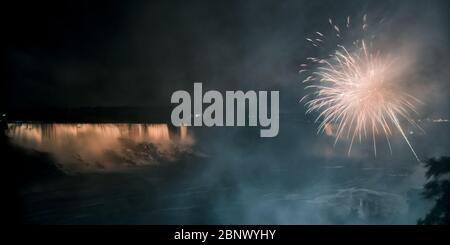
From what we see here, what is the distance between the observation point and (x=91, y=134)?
131 meters

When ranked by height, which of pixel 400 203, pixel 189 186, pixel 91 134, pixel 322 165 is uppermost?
pixel 91 134

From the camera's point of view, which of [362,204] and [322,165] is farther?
[322,165]

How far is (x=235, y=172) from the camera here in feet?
382

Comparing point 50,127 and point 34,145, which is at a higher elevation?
point 50,127

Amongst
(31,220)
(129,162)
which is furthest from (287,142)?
(31,220)

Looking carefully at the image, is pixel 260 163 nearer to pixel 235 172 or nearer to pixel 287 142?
pixel 235 172

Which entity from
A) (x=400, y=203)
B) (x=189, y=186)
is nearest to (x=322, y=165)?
(x=189, y=186)

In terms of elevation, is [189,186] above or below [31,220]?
above

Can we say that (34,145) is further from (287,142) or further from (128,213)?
(287,142)

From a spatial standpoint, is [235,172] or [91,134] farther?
[91,134]
